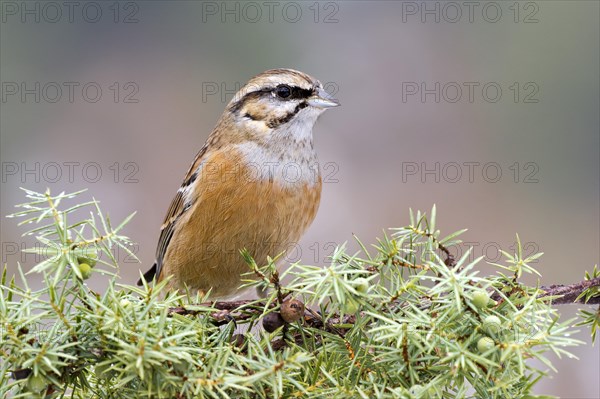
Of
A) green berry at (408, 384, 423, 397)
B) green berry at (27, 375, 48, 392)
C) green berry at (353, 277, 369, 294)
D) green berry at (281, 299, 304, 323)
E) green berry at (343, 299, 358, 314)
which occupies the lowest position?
green berry at (408, 384, 423, 397)

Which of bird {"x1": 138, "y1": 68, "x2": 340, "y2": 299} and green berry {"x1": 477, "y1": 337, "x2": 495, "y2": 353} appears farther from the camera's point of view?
bird {"x1": 138, "y1": 68, "x2": 340, "y2": 299}

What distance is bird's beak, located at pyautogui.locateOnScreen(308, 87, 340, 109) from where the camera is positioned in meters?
2.62

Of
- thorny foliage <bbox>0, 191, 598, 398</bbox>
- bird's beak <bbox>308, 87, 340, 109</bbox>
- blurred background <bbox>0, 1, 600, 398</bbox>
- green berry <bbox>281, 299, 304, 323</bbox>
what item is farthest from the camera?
blurred background <bbox>0, 1, 600, 398</bbox>

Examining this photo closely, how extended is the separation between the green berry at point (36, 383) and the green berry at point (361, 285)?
512 millimetres

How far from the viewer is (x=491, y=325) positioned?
1186 mm

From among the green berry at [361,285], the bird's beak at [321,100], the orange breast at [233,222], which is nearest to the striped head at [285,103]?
the bird's beak at [321,100]

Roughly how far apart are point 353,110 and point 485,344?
14.5 ft

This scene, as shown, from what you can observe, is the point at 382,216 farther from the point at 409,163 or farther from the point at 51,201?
the point at 51,201

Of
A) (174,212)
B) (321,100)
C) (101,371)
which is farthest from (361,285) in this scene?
(174,212)

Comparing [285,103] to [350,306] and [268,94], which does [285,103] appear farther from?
[350,306]

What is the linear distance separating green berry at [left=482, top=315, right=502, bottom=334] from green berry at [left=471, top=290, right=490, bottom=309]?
23mm

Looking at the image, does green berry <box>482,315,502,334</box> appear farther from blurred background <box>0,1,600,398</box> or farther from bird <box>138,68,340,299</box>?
blurred background <box>0,1,600,398</box>

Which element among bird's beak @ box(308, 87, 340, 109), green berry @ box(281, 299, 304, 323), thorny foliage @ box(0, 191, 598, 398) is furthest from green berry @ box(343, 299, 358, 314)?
bird's beak @ box(308, 87, 340, 109)

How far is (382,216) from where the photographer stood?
16.7 ft
